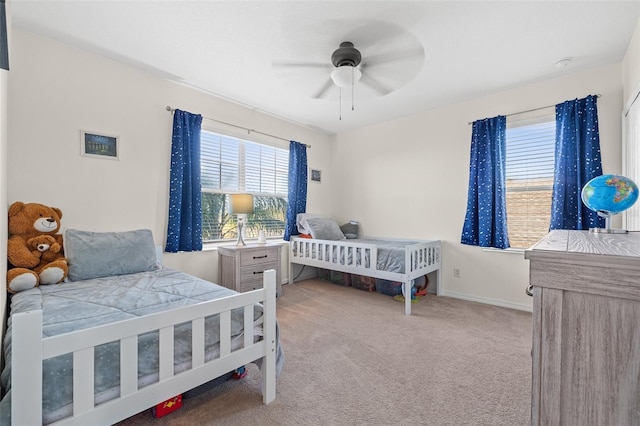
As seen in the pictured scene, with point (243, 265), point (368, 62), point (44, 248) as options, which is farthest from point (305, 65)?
point (44, 248)

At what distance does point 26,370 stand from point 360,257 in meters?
2.71

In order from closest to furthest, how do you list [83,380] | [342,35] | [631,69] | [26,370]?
[26,370] → [83,380] → [342,35] → [631,69]

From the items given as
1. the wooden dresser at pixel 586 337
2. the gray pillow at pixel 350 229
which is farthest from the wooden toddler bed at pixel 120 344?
the gray pillow at pixel 350 229

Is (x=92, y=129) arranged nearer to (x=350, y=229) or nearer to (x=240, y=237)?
(x=240, y=237)

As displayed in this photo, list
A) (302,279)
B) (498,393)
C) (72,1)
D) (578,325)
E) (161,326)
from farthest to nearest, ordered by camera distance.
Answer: (302,279), (72,1), (498,393), (161,326), (578,325)

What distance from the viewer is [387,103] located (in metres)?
3.31

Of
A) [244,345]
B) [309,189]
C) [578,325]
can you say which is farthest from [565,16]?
[309,189]

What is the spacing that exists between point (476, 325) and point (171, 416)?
Result: 2.44 meters

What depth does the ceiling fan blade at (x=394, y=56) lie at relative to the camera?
1909 millimetres

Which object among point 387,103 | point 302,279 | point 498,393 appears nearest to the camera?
point 498,393

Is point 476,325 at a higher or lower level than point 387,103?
lower

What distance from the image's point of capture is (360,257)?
3.18 m

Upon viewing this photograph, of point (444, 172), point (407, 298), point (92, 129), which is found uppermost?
point (92, 129)

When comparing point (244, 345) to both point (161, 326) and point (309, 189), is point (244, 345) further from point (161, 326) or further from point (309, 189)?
point (309, 189)
